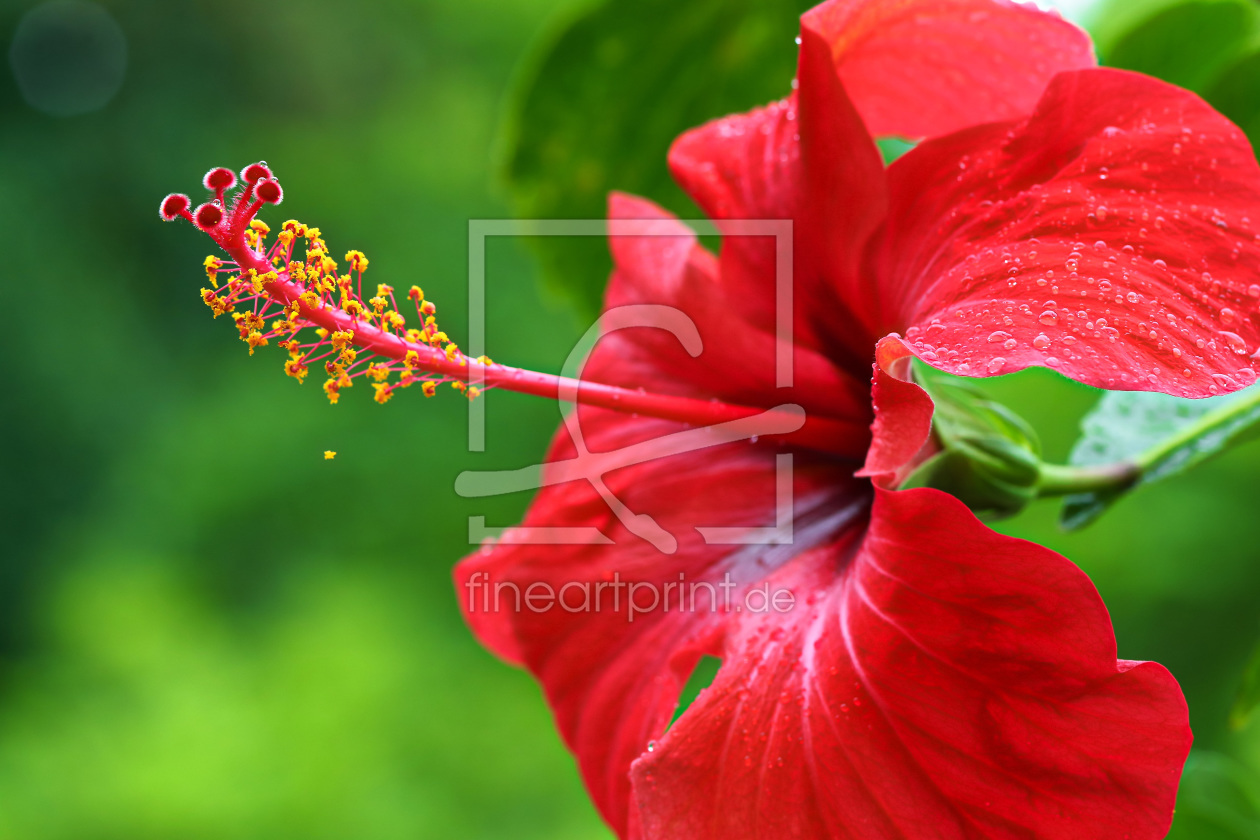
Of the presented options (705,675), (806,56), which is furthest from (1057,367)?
(705,675)

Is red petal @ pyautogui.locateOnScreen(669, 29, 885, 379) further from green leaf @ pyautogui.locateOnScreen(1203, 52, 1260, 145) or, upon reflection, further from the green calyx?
green leaf @ pyautogui.locateOnScreen(1203, 52, 1260, 145)

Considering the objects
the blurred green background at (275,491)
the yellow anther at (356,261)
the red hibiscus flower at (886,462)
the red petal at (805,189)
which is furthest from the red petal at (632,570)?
the blurred green background at (275,491)

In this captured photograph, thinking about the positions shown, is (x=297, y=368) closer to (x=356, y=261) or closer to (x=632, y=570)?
(x=356, y=261)

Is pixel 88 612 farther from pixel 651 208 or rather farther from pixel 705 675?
pixel 651 208

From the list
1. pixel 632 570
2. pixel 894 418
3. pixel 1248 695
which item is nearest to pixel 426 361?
pixel 632 570

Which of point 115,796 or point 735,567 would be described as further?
point 115,796

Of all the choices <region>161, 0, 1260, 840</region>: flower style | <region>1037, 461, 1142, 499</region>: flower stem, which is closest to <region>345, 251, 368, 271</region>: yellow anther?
<region>161, 0, 1260, 840</region>: flower style

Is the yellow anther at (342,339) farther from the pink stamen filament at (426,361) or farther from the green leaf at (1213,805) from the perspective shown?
the green leaf at (1213,805)
